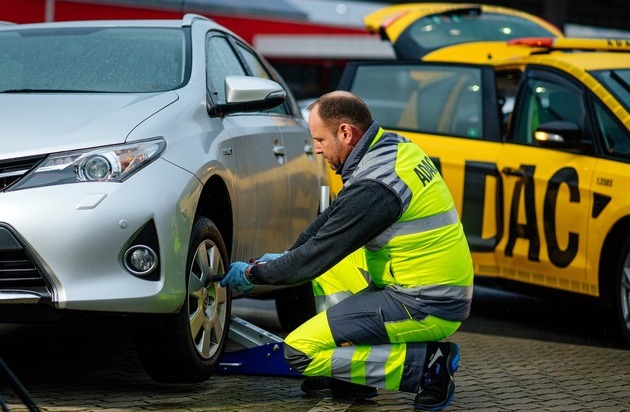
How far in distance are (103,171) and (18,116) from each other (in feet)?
1.79

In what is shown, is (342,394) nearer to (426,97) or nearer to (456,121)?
(456,121)

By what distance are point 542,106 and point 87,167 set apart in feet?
14.5

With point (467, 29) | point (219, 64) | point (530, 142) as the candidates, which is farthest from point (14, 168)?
point (467, 29)

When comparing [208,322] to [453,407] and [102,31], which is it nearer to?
[453,407]

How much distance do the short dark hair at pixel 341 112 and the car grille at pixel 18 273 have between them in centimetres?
131

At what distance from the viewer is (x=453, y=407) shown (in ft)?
19.3

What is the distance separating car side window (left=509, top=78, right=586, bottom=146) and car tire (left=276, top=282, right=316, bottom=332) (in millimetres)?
1988

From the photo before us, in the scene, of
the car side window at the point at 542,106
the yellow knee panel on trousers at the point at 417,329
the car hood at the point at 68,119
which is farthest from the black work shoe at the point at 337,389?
the car side window at the point at 542,106

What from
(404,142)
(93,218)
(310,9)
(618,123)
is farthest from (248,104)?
(310,9)

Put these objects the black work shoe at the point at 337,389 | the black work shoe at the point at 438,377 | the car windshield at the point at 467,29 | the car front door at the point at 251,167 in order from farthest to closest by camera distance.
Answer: the car windshield at the point at 467,29, the car front door at the point at 251,167, the black work shoe at the point at 337,389, the black work shoe at the point at 438,377

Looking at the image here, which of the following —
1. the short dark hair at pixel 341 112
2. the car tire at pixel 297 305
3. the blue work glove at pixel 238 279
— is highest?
the short dark hair at pixel 341 112

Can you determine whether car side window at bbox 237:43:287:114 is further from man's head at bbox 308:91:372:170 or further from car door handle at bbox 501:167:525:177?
man's head at bbox 308:91:372:170

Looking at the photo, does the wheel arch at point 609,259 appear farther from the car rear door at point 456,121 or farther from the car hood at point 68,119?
the car hood at point 68,119

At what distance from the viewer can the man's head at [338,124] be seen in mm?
5656
